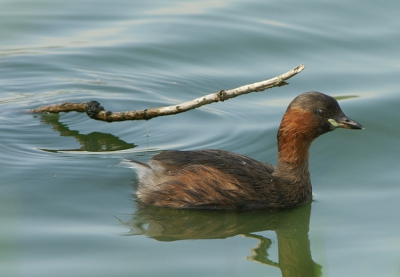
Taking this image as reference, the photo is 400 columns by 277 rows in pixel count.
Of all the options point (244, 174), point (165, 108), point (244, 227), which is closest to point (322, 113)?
point (244, 174)

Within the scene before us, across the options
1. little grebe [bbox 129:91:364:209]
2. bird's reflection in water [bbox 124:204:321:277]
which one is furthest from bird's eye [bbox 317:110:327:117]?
bird's reflection in water [bbox 124:204:321:277]

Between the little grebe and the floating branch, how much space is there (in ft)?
1.49

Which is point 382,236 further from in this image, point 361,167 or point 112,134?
point 112,134

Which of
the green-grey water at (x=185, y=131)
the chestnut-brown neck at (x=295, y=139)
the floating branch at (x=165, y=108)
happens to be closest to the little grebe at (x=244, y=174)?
the chestnut-brown neck at (x=295, y=139)

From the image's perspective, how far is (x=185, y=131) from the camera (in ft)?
27.9

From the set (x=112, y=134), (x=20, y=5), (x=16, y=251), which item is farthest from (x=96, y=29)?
(x=16, y=251)

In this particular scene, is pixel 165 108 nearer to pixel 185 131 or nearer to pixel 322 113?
pixel 185 131

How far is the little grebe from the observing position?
682 cm

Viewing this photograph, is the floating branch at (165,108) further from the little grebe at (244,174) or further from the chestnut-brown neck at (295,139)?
the chestnut-brown neck at (295,139)

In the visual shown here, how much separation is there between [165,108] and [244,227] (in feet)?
4.73

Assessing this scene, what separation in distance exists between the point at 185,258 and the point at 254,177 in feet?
4.37

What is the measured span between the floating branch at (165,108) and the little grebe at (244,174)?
17.9 inches

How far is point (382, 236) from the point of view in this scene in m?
6.34

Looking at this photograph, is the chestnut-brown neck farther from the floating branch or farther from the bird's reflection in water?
the floating branch
